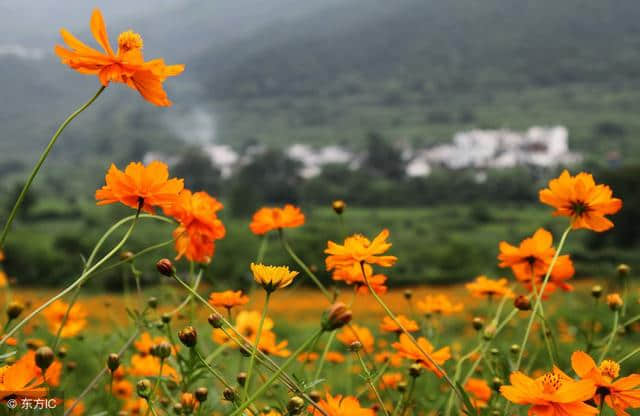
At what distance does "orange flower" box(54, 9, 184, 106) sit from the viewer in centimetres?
86

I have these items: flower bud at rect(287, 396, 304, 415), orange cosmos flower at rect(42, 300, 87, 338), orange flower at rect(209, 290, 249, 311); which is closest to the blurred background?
orange cosmos flower at rect(42, 300, 87, 338)

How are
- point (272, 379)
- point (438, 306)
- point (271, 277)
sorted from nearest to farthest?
point (272, 379) → point (271, 277) → point (438, 306)

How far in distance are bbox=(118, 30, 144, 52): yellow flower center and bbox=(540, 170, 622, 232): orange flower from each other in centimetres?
73

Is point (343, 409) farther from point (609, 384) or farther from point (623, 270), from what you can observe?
point (623, 270)

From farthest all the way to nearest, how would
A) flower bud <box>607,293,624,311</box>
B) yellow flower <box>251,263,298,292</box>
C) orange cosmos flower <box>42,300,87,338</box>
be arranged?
orange cosmos flower <box>42,300,87,338</box>
flower bud <box>607,293,624,311</box>
yellow flower <box>251,263,298,292</box>

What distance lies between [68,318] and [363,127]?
83445 mm

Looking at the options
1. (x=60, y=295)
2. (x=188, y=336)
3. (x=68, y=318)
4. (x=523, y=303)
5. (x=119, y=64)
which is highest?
(x=119, y=64)

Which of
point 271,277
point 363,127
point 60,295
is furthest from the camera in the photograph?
point 363,127

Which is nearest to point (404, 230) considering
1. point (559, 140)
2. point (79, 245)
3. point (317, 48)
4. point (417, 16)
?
point (79, 245)

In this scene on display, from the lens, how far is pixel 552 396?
740 mm

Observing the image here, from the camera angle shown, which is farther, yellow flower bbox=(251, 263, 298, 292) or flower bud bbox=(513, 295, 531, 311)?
flower bud bbox=(513, 295, 531, 311)

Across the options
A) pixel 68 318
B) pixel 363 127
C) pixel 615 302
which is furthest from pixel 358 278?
pixel 363 127

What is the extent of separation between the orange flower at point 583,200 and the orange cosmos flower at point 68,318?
1.36m

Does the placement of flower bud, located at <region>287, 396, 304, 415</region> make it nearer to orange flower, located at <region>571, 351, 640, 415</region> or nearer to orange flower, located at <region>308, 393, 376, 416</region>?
orange flower, located at <region>308, 393, 376, 416</region>
